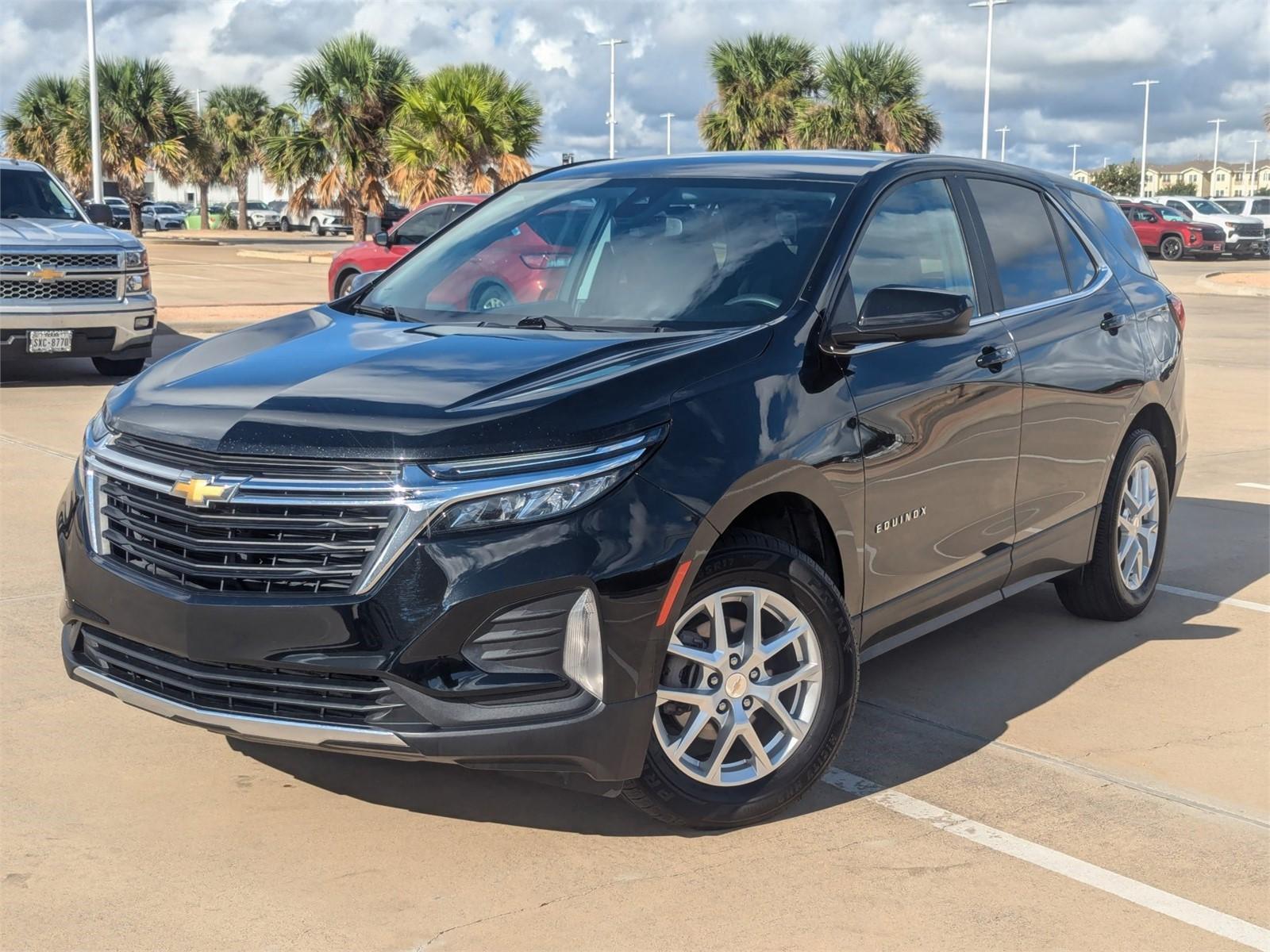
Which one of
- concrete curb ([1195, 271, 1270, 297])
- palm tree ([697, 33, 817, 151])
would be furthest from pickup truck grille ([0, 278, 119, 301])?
palm tree ([697, 33, 817, 151])

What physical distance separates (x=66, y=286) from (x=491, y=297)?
347 inches

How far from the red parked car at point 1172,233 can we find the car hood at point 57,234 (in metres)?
33.8

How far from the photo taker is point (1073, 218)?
588 cm

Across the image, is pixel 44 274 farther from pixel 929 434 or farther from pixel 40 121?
pixel 40 121

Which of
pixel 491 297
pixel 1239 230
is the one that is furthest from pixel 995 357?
pixel 1239 230

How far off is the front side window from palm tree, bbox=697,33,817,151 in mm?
40342

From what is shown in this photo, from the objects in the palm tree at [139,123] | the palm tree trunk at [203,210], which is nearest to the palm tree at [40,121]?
the palm tree at [139,123]

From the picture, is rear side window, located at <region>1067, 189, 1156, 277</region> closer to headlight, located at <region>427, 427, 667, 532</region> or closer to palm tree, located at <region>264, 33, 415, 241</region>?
headlight, located at <region>427, 427, 667, 532</region>

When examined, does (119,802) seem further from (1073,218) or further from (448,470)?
(1073,218)

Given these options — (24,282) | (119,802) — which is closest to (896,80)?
(24,282)

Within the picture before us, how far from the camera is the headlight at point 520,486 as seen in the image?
10.9ft

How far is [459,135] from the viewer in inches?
1427

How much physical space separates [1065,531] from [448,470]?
9.66 feet

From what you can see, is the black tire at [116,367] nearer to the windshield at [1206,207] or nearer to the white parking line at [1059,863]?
the white parking line at [1059,863]
